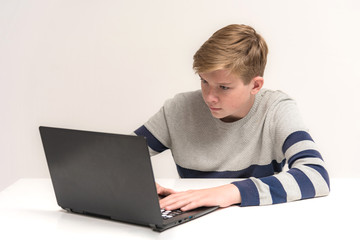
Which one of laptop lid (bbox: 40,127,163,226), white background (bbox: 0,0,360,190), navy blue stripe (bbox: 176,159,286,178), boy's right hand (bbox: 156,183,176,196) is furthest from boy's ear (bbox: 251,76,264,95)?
white background (bbox: 0,0,360,190)

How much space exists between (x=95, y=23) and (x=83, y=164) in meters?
1.80

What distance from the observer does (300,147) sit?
1.42 metres

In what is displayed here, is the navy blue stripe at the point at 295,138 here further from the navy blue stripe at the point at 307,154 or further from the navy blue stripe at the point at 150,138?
the navy blue stripe at the point at 150,138

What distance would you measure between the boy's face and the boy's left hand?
319 mm

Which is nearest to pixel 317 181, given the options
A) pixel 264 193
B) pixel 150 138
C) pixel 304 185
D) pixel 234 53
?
pixel 304 185

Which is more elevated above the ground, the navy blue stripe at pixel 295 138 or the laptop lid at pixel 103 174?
the laptop lid at pixel 103 174

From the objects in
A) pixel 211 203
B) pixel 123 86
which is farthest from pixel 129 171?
pixel 123 86

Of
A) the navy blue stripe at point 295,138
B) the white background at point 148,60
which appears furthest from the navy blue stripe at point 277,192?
the white background at point 148,60

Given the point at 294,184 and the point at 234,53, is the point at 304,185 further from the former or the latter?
the point at 234,53

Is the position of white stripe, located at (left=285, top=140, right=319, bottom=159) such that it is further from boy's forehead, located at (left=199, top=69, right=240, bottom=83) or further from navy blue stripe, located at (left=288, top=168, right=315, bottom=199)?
boy's forehead, located at (left=199, top=69, right=240, bottom=83)

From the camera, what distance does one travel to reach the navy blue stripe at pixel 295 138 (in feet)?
4.78

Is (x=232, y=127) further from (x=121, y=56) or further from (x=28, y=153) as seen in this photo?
(x=28, y=153)

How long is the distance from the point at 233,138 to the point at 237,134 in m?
0.02

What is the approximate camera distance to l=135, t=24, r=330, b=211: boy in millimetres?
1263
